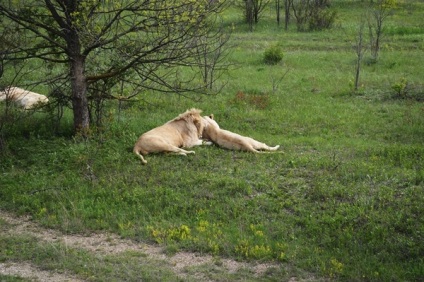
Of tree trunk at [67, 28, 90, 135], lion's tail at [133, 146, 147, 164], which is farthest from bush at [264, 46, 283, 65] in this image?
lion's tail at [133, 146, 147, 164]

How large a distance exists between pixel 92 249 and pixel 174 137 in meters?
4.93

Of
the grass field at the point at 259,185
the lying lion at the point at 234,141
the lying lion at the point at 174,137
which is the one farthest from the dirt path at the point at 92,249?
the lying lion at the point at 234,141

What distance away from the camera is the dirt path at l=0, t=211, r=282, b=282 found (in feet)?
27.1

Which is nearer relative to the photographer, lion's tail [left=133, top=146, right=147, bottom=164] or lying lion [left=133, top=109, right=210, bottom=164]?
lion's tail [left=133, top=146, right=147, bottom=164]

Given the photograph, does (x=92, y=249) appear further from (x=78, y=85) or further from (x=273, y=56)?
Result: (x=273, y=56)

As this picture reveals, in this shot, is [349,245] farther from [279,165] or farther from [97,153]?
[97,153]

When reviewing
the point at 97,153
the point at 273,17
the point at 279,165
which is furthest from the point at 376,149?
the point at 273,17

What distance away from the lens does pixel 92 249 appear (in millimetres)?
9133

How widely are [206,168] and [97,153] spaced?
2470 mm

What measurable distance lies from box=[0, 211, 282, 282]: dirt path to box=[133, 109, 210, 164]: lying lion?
3109 millimetres

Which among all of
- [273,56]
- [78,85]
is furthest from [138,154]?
[273,56]

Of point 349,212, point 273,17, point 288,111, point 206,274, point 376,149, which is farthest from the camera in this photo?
point 273,17

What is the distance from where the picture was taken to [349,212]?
32.4 ft

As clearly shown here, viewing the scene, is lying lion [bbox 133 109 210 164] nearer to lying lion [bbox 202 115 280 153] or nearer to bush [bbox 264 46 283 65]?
lying lion [bbox 202 115 280 153]
